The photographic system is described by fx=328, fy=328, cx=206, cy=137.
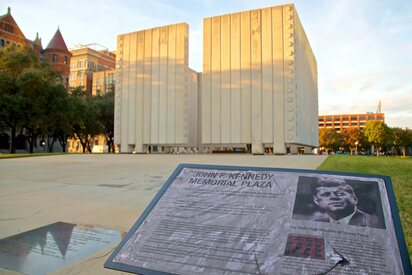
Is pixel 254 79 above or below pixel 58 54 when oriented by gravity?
below

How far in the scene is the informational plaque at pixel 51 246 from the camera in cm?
361

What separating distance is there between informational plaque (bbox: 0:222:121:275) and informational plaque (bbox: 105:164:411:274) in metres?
1.19

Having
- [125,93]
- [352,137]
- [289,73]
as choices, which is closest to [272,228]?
[289,73]

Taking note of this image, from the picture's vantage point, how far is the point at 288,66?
33656 mm

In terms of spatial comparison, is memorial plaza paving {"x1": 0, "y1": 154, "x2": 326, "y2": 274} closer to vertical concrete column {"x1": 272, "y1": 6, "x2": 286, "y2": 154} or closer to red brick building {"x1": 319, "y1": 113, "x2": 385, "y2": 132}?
vertical concrete column {"x1": 272, "y1": 6, "x2": 286, "y2": 154}

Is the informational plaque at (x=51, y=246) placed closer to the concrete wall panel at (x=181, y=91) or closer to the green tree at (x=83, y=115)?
the concrete wall panel at (x=181, y=91)

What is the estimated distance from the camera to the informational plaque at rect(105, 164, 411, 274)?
99.3 inches

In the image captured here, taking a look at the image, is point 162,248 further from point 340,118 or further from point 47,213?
point 340,118

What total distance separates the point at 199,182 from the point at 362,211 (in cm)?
165

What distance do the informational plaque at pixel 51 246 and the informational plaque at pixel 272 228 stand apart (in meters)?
1.19

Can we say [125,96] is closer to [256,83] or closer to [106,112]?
[106,112]

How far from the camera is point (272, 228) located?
2861mm

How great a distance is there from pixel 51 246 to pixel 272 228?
2933mm

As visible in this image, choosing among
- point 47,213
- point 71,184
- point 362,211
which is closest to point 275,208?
point 362,211
